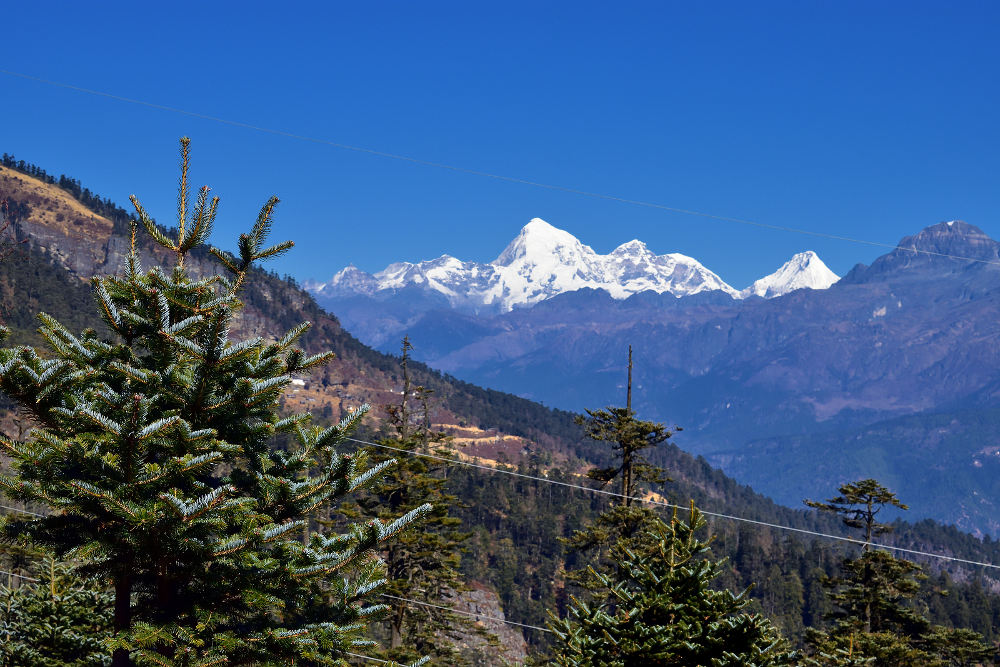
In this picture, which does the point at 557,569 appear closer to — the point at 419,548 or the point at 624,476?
the point at 419,548

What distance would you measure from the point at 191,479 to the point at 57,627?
375cm

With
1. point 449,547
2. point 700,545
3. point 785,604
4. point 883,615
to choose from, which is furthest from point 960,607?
point 700,545

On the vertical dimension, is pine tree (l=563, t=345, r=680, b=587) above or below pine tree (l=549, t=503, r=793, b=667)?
above

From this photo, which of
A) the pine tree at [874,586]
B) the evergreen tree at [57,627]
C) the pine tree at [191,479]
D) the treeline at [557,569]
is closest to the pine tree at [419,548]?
the pine tree at [874,586]

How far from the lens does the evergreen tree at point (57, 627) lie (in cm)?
1009

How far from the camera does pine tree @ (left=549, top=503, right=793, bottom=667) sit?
10.2 meters

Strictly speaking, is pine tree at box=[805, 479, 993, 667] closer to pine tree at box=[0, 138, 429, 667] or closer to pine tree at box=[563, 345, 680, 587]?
pine tree at box=[563, 345, 680, 587]

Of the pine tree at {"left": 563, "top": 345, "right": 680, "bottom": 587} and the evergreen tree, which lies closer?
the evergreen tree

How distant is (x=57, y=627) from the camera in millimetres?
10836

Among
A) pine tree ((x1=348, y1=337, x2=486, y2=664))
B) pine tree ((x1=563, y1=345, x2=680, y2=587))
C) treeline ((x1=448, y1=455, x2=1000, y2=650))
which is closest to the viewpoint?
pine tree ((x1=563, y1=345, x2=680, y2=587))

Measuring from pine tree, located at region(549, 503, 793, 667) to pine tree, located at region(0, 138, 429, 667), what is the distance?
296cm

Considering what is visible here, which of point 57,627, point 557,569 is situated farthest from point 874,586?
point 557,569

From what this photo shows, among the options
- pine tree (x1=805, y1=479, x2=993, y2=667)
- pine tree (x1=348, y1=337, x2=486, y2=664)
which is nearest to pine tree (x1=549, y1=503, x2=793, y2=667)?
pine tree (x1=348, y1=337, x2=486, y2=664)

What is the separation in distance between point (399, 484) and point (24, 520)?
22125mm
